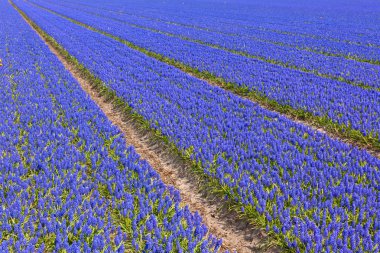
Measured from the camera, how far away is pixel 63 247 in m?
5.30

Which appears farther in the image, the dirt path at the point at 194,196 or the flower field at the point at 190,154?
the dirt path at the point at 194,196

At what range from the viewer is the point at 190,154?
28.3 ft

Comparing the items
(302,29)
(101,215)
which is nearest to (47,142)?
(101,215)

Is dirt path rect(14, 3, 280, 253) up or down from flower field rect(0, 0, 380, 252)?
down

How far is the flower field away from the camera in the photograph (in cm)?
569

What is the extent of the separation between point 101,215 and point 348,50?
1861 cm

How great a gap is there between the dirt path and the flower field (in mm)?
182

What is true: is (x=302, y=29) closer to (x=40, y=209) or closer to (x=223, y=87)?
(x=223, y=87)

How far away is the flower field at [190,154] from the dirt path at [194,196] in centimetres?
18

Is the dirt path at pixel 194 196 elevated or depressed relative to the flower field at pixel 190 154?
depressed

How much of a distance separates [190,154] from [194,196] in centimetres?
137

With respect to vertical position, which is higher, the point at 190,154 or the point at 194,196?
the point at 190,154

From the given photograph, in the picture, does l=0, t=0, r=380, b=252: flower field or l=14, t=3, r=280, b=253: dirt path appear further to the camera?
l=14, t=3, r=280, b=253: dirt path

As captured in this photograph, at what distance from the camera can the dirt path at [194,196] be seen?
6.13 metres
